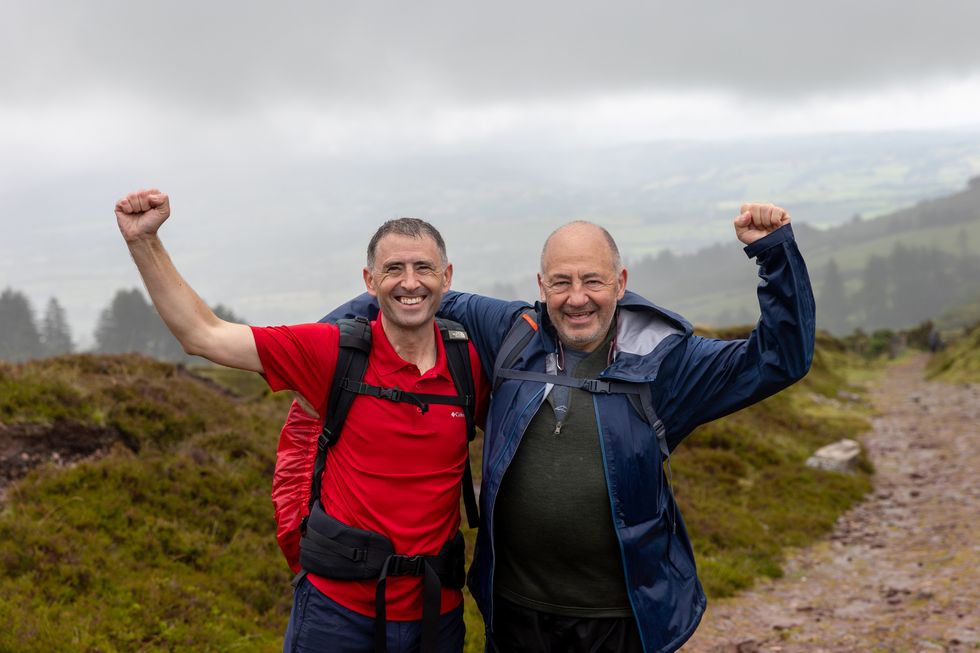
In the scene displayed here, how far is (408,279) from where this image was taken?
437 cm

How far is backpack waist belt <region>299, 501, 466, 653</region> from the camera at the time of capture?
13.7 feet

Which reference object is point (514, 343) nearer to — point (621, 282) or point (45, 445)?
point (621, 282)

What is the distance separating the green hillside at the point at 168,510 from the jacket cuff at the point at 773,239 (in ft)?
19.8

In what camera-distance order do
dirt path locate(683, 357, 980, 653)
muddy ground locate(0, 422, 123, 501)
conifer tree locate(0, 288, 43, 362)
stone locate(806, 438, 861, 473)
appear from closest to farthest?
dirt path locate(683, 357, 980, 653), muddy ground locate(0, 422, 123, 501), stone locate(806, 438, 861, 473), conifer tree locate(0, 288, 43, 362)

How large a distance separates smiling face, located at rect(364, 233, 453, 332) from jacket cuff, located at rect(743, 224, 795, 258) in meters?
1.86

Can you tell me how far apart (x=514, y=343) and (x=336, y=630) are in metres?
2.00

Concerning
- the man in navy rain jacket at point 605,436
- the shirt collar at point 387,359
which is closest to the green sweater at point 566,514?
the man in navy rain jacket at point 605,436

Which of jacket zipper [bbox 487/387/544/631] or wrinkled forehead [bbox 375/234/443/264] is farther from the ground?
wrinkled forehead [bbox 375/234/443/264]

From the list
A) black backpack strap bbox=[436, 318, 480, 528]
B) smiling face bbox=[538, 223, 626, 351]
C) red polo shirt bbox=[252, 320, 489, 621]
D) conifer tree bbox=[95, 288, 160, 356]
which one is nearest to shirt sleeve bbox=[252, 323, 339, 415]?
red polo shirt bbox=[252, 320, 489, 621]

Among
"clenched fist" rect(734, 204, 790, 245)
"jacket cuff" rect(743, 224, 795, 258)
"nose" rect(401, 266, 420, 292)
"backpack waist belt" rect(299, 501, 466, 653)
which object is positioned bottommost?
"backpack waist belt" rect(299, 501, 466, 653)

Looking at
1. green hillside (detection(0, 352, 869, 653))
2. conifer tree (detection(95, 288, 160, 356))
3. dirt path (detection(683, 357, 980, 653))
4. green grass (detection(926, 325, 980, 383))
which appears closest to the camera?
green hillside (detection(0, 352, 869, 653))

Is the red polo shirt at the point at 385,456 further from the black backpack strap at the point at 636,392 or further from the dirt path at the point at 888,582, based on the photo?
the dirt path at the point at 888,582

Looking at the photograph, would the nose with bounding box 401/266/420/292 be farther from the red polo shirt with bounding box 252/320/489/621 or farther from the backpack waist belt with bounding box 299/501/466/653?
the backpack waist belt with bounding box 299/501/466/653

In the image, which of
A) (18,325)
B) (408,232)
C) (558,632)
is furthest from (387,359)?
(18,325)
